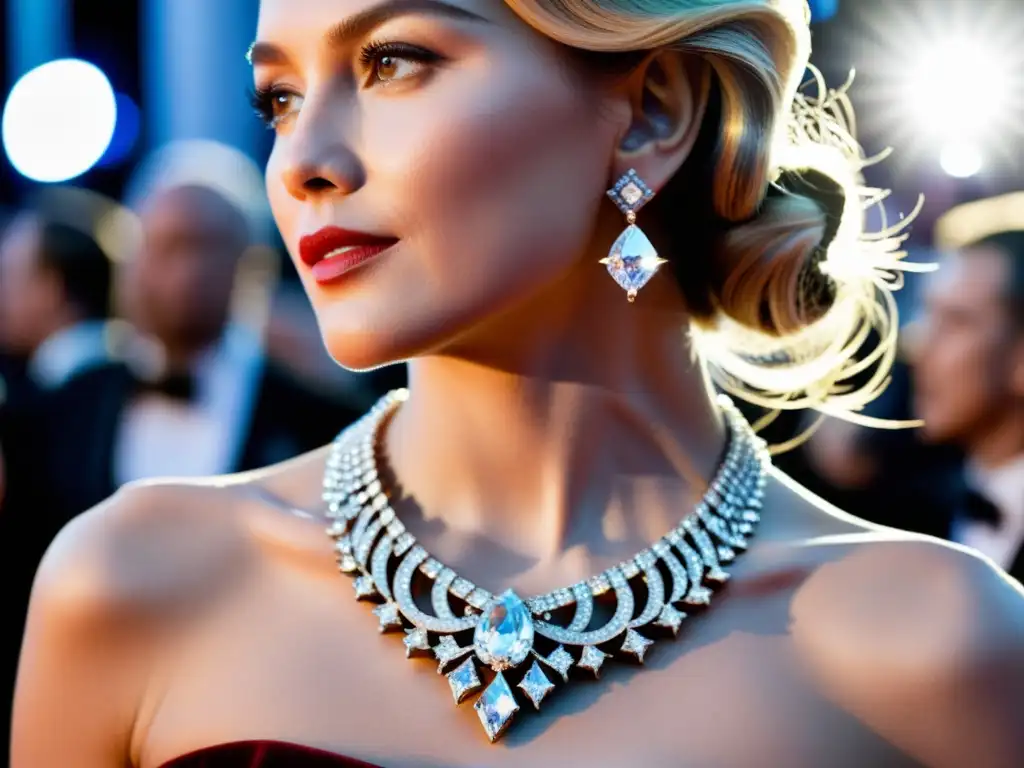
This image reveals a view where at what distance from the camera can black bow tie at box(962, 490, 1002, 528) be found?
2.57m

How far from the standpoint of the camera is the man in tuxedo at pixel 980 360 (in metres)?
2.66

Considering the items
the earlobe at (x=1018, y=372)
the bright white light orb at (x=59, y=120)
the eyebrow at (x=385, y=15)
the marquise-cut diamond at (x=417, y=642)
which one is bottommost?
the bright white light orb at (x=59, y=120)

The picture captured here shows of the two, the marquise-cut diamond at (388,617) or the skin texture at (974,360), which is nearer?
the marquise-cut diamond at (388,617)

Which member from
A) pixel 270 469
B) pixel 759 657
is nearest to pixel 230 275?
pixel 270 469

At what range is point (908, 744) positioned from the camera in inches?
51.2

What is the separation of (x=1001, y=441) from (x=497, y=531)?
1603mm

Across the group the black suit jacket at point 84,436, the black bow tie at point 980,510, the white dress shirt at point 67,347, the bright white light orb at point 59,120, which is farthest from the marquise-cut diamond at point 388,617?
the bright white light orb at point 59,120

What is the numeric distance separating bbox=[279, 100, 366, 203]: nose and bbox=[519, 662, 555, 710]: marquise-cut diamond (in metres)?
0.50

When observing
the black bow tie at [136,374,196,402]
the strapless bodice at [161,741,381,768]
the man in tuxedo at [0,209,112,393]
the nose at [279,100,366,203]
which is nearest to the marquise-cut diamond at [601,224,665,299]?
the nose at [279,100,366,203]

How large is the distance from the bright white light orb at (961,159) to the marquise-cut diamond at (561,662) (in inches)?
80.3

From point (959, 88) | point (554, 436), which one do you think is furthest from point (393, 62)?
point (959, 88)

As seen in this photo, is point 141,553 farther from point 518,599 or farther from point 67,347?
point 67,347

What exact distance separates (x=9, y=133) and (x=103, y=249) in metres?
4.10

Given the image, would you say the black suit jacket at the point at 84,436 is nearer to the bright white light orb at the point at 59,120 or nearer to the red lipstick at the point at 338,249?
the red lipstick at the point at 338,249
